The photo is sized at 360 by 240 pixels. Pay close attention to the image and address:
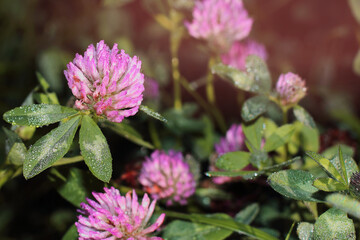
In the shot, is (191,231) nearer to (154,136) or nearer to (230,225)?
(230,225)

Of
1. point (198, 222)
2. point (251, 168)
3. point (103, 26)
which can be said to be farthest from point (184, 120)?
point (103, 26)

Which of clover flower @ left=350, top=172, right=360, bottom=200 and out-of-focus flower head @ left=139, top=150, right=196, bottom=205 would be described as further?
out-of-focus flower head @ left=139, top=150, right=196, bottom=205

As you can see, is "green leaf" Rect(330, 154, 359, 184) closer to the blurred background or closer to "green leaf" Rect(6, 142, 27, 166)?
"green leaf" Rect(6, 142, 27, 166)

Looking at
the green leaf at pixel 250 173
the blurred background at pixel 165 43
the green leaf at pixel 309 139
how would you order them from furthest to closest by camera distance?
the blurred background at pixel 165 43 < the green leaf at pixel 309 139 < the green leaf at pixel 250 173

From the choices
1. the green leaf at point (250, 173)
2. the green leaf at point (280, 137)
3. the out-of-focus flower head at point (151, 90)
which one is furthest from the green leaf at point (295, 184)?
the out-of-focus flower head at point (151, 90)

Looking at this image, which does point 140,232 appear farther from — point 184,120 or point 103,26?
point 103,26

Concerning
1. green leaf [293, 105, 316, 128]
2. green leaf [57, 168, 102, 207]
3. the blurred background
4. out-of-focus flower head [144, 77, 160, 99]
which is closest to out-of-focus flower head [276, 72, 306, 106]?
green leaf [293, 105, 316, 128]

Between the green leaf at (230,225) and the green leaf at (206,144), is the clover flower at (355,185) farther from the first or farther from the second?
the green leaf at (206,144)
